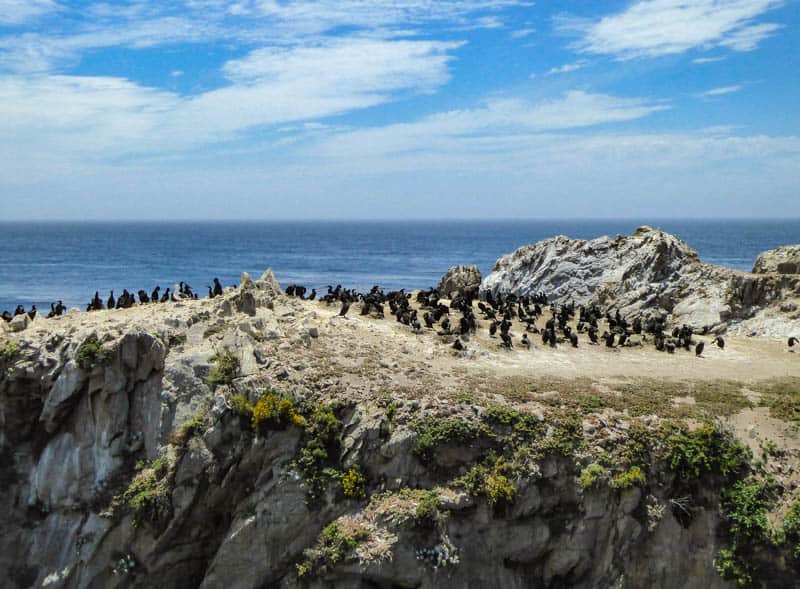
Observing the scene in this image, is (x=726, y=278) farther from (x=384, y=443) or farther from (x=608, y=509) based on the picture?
(x=384, y=443)

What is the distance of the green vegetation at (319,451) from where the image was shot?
92.3 feet

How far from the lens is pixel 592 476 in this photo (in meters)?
27.1

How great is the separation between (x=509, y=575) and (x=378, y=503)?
586 cm

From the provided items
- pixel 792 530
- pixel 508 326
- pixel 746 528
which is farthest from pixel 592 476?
pixel 508 326

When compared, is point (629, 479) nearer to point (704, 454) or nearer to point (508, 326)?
point (704, 454)

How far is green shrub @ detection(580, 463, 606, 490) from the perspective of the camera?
2700cm

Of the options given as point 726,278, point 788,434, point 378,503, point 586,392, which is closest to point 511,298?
point 726,278

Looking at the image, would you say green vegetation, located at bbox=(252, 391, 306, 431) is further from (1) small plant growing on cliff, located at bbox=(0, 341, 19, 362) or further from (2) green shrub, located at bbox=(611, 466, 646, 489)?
(1) small plant growing on cliff, located at bbox=(0, 341, 19, 362)

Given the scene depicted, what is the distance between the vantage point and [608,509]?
27.1 metres

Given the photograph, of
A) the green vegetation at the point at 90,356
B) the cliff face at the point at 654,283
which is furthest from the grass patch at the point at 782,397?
the green vegetation at the point at 90,356

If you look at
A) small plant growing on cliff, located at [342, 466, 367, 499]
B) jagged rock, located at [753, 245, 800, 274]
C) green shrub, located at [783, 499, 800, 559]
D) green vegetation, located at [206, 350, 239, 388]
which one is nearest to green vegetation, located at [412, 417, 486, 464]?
small plant growing on cliff, located at [342, 466, 367, 499]

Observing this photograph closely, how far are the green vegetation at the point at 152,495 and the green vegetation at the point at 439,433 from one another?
1125 centimetres

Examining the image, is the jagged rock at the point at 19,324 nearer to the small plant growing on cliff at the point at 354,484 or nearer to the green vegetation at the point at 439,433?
the small plant growing on cliff at the point at 354,484

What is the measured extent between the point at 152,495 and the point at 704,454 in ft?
77.3
